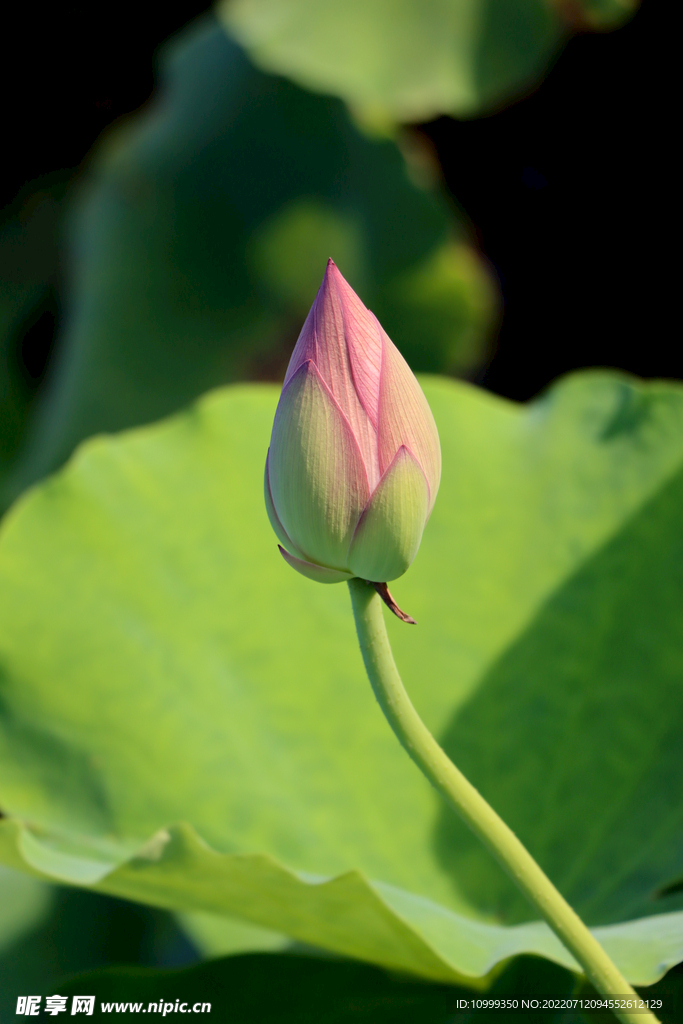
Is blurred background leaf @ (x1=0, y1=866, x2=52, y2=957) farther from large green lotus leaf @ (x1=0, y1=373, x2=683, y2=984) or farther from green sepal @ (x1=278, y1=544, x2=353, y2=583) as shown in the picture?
green sepal @ (x1=278, y1=544, x2=353, y2=583)

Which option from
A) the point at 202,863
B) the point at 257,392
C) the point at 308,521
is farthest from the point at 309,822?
the point at 308,521

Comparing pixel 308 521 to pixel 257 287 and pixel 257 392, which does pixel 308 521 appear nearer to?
pixel 257 392

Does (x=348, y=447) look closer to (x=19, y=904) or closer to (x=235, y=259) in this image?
(x=19, y=904)

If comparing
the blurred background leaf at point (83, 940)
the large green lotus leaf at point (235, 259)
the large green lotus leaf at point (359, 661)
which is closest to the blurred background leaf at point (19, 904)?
the blurred background leaf at point (83, 940)

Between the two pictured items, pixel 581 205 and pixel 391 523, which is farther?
pixel 581 205

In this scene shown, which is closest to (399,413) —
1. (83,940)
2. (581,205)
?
(83,940)

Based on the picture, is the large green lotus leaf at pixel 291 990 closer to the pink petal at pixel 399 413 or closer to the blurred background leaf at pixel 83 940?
the blurred background leaf at pixel 83 940

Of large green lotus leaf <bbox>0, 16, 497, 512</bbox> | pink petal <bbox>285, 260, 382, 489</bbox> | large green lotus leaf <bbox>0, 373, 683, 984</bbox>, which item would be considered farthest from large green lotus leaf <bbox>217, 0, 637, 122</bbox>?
pink petal <bbox>285, 260, 382, 489</bbox>
